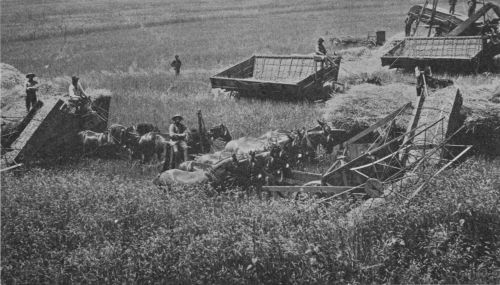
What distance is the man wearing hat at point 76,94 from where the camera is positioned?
1423cm

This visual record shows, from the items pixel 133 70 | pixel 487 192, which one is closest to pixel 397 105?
pixel 487 192

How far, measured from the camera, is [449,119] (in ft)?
33.4

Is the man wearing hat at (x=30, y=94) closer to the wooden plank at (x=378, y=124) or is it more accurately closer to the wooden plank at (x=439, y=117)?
the wooden plank at (x=378, y=124)

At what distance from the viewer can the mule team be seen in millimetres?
10117

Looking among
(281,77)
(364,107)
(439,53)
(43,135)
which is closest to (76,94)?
(43,135)

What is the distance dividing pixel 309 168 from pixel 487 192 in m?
4.78

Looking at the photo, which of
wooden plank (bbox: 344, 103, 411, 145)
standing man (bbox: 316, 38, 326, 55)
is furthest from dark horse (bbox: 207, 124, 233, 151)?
standing man (bbox: 316, 38, 326, 55)

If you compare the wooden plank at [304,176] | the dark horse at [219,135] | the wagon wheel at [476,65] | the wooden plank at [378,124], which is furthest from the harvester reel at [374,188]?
the wagon wheel at [476,65]

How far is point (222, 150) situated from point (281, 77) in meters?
9.88

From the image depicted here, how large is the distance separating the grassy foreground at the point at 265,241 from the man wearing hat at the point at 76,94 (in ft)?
20.3

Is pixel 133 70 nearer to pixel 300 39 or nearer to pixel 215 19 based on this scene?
pixel 300 39

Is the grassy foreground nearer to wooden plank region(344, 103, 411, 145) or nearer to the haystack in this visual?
wooden plank region(344, 103, 411, 145)

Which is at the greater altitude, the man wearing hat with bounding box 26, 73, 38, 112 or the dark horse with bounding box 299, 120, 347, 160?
the man wearing hat with bounding box 26, 73, 38, 112

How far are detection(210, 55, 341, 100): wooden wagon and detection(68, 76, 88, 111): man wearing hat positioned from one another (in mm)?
5404
